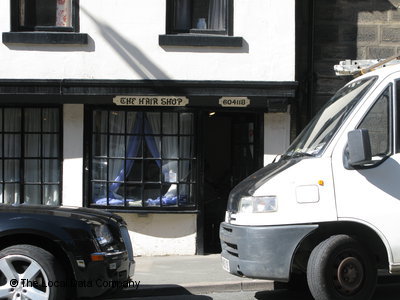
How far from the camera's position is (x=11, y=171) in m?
9.90

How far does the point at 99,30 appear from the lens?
9609 millimetres

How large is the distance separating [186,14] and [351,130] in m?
5.22

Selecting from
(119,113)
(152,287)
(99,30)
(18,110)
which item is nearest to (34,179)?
(18,110)

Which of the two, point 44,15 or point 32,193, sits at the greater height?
point 44,15

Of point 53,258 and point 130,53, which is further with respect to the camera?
point 130,53

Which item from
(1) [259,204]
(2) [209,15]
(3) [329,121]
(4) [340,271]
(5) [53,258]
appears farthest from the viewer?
(2) [209,15]

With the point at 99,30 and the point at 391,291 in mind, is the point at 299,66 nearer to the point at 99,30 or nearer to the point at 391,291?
the point at 99,30

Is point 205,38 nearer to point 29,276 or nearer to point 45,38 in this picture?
point 45,38

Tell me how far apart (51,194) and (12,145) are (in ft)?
3.62

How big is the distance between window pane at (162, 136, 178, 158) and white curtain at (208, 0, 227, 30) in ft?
6.95

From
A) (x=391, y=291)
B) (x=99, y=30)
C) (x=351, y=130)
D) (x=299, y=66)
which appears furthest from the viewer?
(x=299, y=66)

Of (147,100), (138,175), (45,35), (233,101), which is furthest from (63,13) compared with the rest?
(233,101)

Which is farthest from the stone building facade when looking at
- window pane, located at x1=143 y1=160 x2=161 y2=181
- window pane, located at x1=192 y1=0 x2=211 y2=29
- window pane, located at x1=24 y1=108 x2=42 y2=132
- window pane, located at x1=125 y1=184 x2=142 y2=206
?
window pane, located at x1=24 y1=108 x2=42 y2=132

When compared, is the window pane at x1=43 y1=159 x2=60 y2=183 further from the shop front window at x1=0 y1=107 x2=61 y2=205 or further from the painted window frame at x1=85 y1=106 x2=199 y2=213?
the painted window frame at x1=85 y1=106 x2=199 y2=213
